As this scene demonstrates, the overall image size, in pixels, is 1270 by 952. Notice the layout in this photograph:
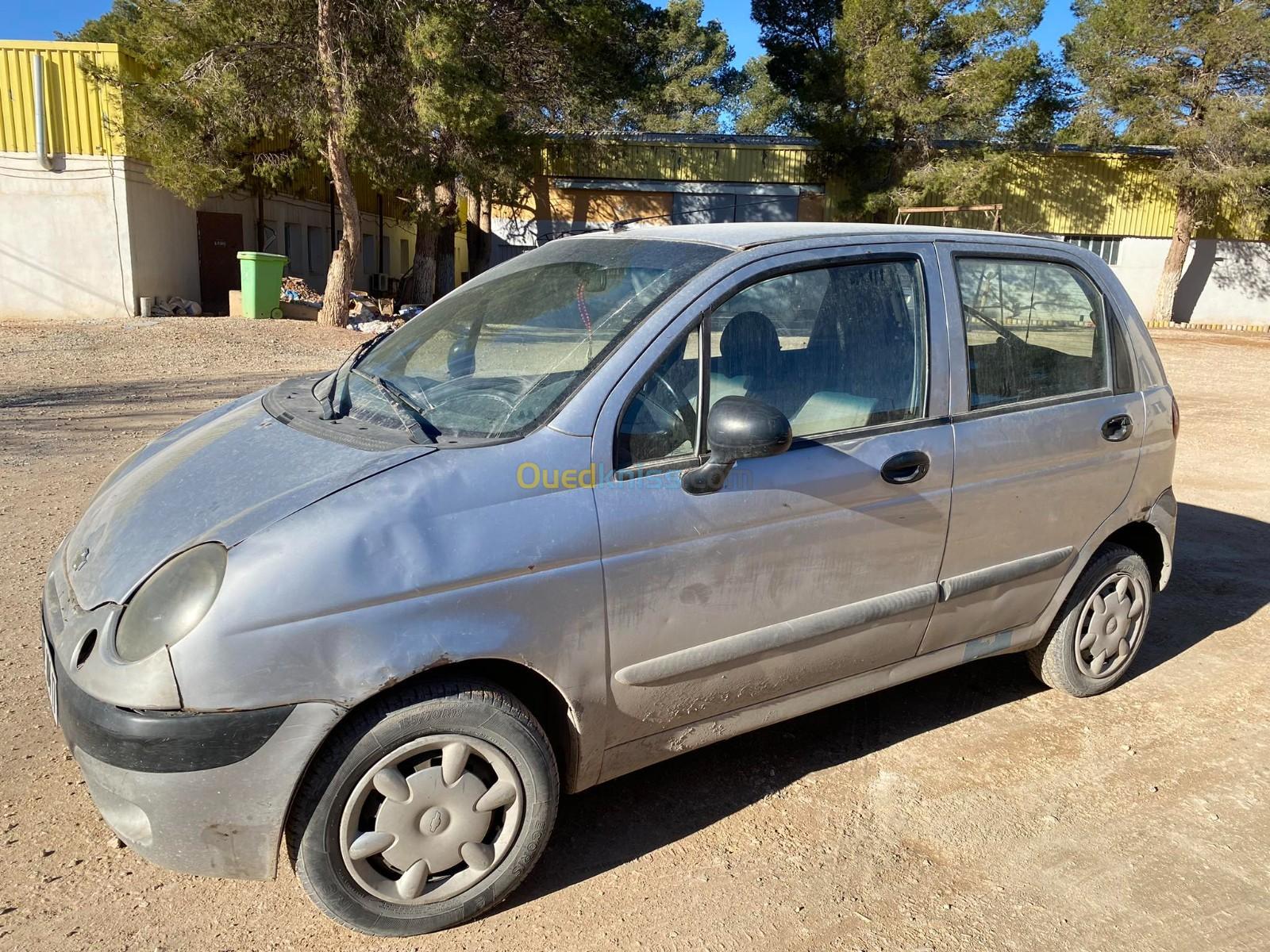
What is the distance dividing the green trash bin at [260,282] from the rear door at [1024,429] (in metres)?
16.3

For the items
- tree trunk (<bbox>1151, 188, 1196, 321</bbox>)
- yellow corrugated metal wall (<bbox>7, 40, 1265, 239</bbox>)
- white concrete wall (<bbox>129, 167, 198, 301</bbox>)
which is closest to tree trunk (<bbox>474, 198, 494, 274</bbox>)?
yellow corrugated metal wall (<bbox>7, 40, 1265, 239</bbox>)

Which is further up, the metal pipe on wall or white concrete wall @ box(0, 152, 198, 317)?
the metal pipe on wall

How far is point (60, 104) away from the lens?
18062mm

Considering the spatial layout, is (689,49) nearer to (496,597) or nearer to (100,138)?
(100,138)

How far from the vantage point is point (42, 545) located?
508 centimetres

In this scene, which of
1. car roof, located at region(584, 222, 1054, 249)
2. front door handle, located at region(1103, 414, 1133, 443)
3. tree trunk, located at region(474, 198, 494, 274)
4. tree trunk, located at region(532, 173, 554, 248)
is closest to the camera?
car roof, located at region(584, 222, 1054, 249)

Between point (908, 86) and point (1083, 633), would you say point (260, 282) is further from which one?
point (908, 86)

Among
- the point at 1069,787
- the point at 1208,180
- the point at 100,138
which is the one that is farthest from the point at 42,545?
the point at 1208,180

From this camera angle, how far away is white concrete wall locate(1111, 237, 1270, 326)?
30.8m

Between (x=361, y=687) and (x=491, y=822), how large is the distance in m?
0.60

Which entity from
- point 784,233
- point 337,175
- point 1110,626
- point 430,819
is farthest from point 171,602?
point 337,175

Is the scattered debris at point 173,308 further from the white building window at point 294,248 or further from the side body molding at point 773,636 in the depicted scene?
the side body molding at point 773,636

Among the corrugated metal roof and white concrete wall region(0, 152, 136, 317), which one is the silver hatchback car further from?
the corrugated metal roof

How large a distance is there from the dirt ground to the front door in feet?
1.54
